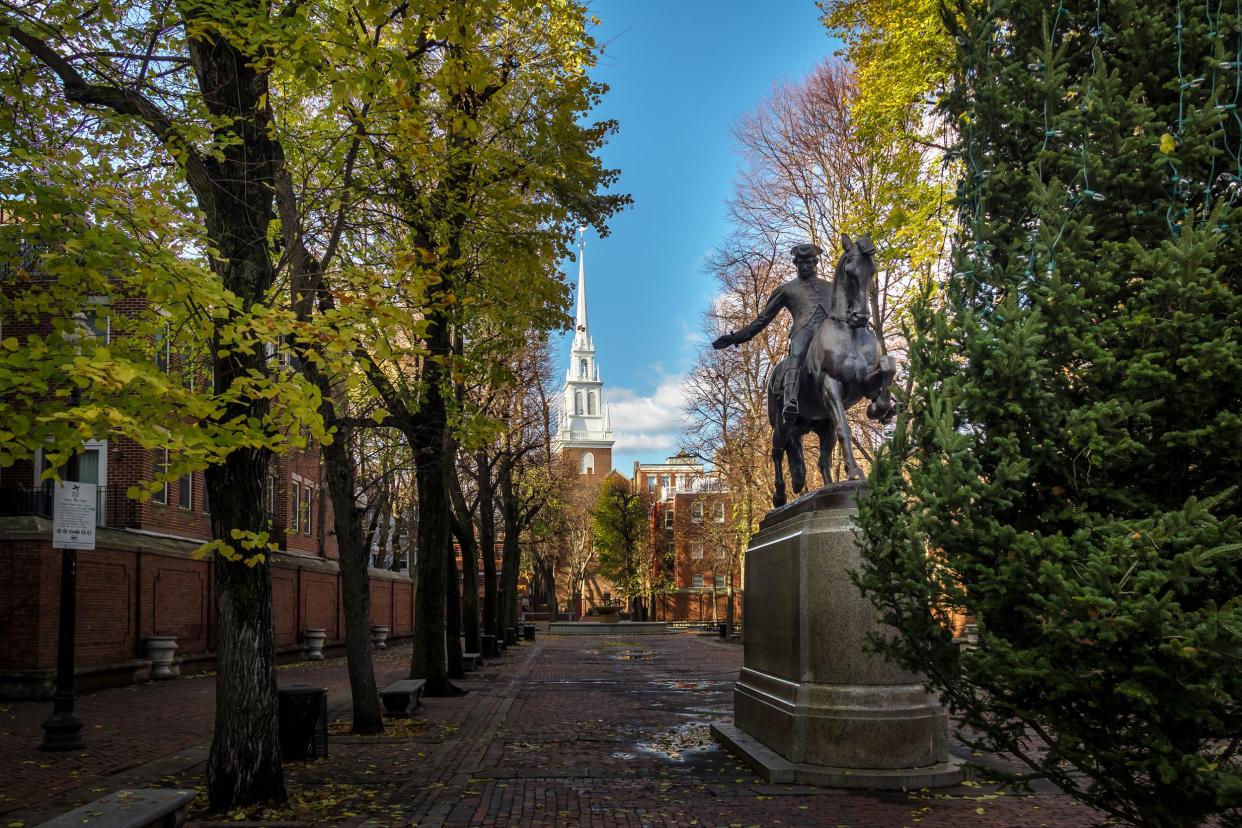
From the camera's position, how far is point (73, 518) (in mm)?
13617

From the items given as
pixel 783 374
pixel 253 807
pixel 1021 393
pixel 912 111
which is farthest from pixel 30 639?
pixel 1021 393

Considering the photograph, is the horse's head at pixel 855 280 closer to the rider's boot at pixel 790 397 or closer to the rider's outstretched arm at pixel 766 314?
the rider's boot at pixel 790 397

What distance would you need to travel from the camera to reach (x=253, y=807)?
859cm

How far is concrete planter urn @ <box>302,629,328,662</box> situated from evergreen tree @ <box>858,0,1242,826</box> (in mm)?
31554

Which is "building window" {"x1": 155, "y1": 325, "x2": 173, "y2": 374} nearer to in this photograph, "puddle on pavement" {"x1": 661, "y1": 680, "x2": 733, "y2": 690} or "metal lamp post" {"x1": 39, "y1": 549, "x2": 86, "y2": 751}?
"metal lamp post" {"x1": 39, "y1": 549, "x2": 86, "y2": 751}

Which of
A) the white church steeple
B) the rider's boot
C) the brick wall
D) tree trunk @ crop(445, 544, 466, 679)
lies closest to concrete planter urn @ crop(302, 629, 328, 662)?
the brick wall

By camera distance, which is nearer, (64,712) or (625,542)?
(64,712)

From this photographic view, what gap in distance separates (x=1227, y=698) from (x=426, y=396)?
1326cm

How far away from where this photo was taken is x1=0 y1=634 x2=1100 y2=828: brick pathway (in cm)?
848

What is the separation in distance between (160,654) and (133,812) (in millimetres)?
18348

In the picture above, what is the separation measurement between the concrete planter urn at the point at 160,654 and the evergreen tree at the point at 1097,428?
871 inches

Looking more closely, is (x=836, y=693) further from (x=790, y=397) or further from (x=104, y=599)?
(x=104, y=599)

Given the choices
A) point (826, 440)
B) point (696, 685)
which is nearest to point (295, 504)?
point (696, 685)

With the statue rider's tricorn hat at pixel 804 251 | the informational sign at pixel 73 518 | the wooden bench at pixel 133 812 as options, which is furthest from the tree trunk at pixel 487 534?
the wooden bench at pixel 133 812
